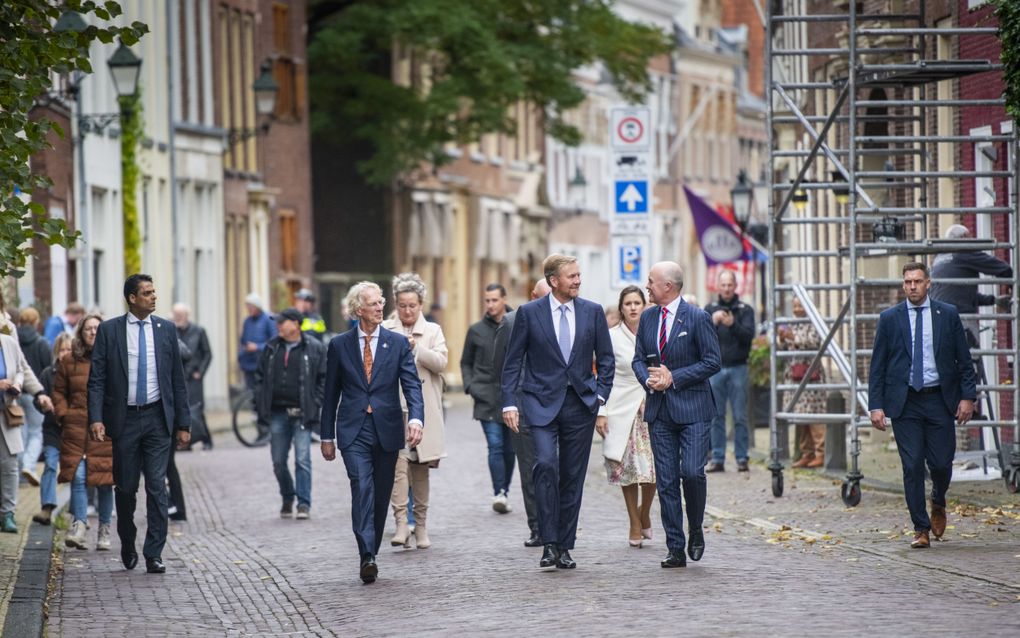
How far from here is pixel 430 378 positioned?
16297mm

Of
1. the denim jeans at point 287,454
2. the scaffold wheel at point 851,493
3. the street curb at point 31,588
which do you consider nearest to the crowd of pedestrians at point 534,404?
the street curb at point 31,588

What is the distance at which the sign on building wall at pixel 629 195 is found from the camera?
26.0 m

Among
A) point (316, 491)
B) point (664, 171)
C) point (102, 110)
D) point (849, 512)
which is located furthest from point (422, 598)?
point (664, 171)

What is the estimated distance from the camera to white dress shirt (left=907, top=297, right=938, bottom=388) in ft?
49.5

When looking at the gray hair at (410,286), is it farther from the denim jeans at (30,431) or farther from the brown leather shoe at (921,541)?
the denim jeans at (30,431)

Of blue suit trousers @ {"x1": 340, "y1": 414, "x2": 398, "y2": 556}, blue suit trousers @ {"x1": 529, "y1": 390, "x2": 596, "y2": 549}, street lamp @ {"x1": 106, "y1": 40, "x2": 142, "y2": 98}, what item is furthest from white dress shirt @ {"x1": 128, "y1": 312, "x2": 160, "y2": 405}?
street lamp @ {"x1": 106, "y1": 40, "x2": 142, "y2": 98}

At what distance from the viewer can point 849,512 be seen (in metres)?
17.7

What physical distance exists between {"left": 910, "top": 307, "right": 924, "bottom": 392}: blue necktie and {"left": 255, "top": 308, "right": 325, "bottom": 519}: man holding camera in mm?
5831

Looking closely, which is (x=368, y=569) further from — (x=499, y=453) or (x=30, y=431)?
(x=30, y=431)

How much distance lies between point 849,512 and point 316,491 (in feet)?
20.2

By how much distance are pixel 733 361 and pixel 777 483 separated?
4183 millimetres

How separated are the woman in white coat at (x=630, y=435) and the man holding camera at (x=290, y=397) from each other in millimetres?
3864

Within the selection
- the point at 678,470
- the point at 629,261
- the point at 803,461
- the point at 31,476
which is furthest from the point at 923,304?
the point at 629,261

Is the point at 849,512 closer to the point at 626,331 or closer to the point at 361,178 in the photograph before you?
the point at 626,331
